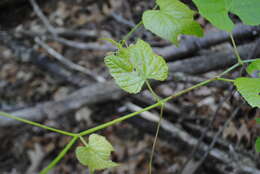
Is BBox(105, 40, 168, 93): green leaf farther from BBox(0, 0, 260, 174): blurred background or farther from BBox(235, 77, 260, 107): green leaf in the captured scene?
BBox(0, 0, 260, 174): blurred background

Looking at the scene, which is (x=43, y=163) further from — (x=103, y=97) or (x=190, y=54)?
(x=190, y=54)

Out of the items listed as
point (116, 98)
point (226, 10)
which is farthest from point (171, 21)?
point (116, 98)

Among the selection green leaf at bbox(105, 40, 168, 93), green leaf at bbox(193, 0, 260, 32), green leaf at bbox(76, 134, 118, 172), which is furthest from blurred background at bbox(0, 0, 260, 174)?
green leaf at bbox(76, 134, 118, 172)

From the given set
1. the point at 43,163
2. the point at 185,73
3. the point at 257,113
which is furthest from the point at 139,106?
the point at 43,163

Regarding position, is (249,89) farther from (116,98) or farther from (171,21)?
(116,98)

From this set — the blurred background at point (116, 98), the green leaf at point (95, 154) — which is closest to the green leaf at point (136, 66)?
the green leaf at point (95, 154)

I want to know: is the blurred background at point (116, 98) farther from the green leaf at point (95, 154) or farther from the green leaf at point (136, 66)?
the green leaf at point (95, 154)
